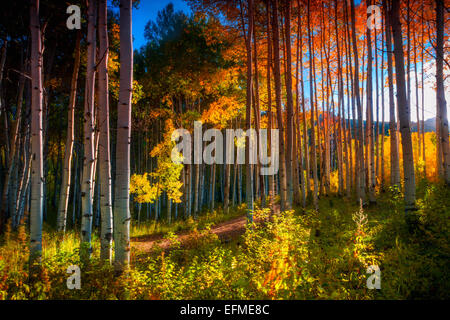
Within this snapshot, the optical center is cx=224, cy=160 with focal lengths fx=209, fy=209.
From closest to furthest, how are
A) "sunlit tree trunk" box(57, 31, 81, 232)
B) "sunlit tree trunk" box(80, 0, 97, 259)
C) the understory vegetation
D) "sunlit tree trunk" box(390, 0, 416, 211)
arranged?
the understory vegetation
"sunlit tree trunk" box(80, 0, 97, 259)
"sunlit tree trunk" box(390, 0, 416, 211)
"sunlit tree trunk" box(57, 31, 81, 232)

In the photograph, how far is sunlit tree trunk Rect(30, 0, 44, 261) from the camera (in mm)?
4246

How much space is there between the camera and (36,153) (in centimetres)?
444

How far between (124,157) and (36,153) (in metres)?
2.37

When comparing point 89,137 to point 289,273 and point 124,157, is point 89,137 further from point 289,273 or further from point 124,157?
point 289,273

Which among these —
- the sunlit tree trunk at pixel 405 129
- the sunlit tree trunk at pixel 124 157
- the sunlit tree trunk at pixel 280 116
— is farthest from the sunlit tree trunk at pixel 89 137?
the sunlit tree trunk at pixel 405 129

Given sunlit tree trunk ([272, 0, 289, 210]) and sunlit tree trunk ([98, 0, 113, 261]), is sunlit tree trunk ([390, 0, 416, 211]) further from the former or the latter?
sunlit tree trunk ([98, 0, 113, 261])

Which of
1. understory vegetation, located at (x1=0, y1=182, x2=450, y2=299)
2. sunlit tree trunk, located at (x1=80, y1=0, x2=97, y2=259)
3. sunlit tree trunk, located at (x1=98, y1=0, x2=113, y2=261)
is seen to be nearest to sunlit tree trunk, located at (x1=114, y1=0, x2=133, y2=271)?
understory vegetation, located at (x1=0, y1=182, x2=450, y2=299)

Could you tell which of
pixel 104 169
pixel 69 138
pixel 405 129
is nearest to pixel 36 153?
pixel 104 169

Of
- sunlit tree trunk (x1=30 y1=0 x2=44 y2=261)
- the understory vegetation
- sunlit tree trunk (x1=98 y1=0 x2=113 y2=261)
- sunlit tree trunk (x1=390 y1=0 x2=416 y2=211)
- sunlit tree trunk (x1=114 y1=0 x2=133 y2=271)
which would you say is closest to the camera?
the understory vegetation

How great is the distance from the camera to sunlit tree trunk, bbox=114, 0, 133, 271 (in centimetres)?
357

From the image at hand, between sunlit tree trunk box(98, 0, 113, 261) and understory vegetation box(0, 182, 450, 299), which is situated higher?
sunlit tree trunk box(98, 0, 113, 261)

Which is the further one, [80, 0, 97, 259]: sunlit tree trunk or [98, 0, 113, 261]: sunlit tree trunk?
[80, 0, 97, 259]: sunlit tree trunk

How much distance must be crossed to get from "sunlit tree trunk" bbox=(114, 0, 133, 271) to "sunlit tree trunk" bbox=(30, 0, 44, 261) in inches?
77.3
